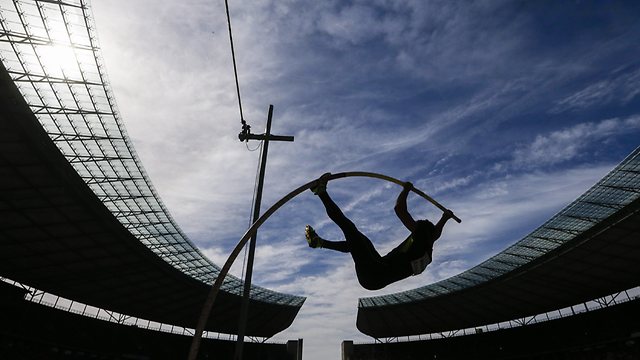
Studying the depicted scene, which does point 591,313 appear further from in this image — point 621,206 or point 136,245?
point 136,245

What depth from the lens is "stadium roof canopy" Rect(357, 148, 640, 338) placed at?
22391 millimetres

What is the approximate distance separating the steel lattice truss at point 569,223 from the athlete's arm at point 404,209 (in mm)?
17577

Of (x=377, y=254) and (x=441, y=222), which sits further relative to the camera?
(x=441, y=222)

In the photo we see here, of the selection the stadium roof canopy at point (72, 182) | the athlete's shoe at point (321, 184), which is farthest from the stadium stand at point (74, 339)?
the athlete's shoe at point (321, 184)

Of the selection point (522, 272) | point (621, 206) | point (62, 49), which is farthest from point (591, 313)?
point (62, 49)

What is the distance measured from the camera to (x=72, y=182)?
19.7m

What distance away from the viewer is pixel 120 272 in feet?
103

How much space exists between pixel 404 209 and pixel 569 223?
78.4 ft

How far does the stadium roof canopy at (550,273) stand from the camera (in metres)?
22.4

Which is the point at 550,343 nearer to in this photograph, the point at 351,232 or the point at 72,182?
the point at 351,232

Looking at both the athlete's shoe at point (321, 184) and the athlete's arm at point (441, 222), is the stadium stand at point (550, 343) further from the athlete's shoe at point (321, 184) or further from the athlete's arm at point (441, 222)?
the athlete's shoe at point (321, 184)

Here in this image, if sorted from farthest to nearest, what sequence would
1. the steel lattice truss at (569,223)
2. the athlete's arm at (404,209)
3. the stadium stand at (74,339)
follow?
the stadium stand at (74,339) → the steel lattice truss at (569,223) → the athlete's arm at (404,209)

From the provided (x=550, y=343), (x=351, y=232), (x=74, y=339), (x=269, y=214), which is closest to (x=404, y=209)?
(x=351, y=232)

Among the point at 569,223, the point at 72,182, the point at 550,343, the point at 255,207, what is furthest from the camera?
the point at 550,343
